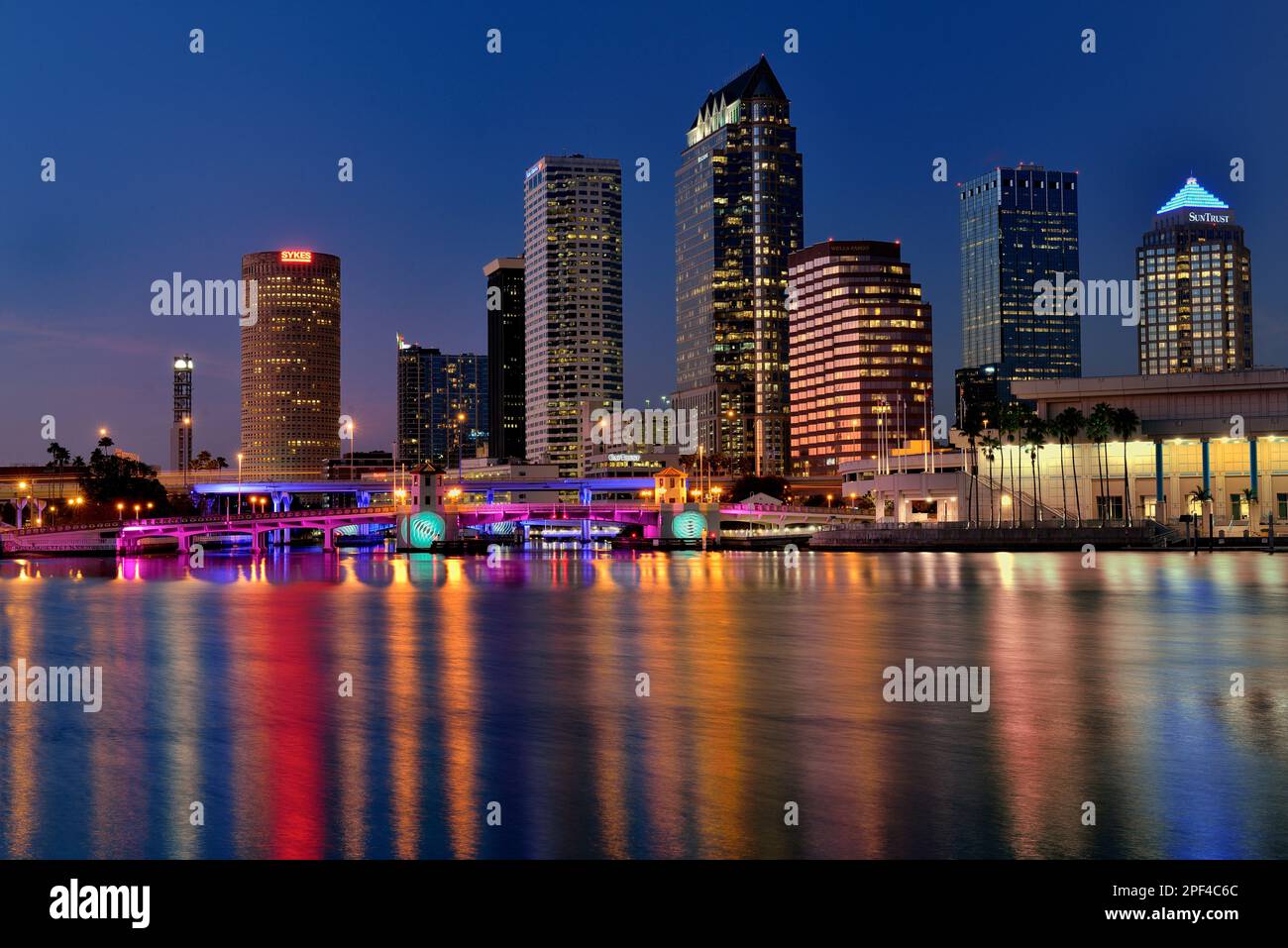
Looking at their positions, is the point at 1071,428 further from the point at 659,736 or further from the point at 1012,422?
the point at 659,736

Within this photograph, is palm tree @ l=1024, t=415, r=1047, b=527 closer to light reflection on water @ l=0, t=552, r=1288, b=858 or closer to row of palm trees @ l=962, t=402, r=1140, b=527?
row of palm trees @ l=962, t=402, r=1140, b=527

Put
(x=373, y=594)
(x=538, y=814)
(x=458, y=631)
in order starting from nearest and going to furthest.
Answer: (x=538, y=814) < (x=458, y=631) < (x=373, y=594)

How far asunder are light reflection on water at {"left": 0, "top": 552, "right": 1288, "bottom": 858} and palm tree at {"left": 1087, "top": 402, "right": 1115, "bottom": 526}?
88.0 meters

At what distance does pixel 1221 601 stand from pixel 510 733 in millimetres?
53451

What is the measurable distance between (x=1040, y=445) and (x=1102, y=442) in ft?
25.3

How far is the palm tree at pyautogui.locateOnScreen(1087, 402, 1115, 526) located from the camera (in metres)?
152

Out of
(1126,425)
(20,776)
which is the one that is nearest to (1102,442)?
(1126,425)

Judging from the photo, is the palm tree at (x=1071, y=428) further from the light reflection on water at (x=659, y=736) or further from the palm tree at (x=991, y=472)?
the light reflection on water at (x=659, y=736)

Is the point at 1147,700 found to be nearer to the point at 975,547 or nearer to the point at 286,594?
the point at 286,594

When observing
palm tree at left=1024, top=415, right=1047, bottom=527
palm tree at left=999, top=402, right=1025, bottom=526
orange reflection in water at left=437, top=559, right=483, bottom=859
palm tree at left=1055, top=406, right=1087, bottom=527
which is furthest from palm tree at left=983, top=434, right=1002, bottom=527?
orange reflection in water at left=437, top=559, right=483, bottom=859

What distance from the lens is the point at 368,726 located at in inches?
1218

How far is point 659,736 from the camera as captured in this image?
28797 mm

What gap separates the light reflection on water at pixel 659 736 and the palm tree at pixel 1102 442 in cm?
8797
